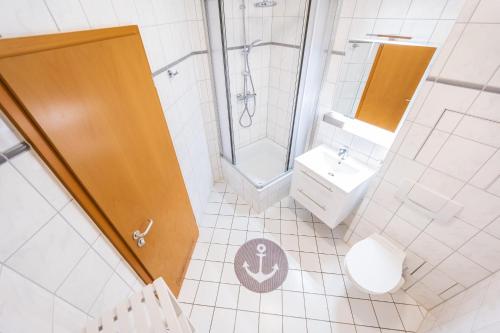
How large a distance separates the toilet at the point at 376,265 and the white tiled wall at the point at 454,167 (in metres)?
0.11

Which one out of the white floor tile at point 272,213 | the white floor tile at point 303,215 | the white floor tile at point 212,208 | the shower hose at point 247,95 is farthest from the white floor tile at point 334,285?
the shower hose at point 247,95

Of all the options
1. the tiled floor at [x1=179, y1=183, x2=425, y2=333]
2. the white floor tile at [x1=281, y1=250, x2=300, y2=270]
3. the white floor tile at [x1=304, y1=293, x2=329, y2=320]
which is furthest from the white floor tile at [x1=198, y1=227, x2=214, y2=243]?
the white floor tile at [x1=304, y1=293, x2=329, y2=320]

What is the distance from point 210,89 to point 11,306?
1862 mm

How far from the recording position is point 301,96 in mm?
1810

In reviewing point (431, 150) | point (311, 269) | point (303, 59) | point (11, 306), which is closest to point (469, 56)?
point (431, 150)

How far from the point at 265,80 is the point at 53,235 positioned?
97.5 inches

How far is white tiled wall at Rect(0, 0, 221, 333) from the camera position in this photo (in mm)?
594

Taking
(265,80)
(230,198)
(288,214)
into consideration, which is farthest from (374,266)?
(265,80)

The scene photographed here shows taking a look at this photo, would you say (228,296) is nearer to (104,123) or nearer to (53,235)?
(53,235)

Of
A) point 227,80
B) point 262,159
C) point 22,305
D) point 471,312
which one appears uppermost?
point 227,80

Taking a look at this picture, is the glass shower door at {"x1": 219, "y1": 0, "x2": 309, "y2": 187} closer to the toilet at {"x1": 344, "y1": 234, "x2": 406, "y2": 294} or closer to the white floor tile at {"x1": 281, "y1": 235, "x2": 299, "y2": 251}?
the white floor tile at {"x1": 281, "y1": 235, "x2": 299, "y2": 251}

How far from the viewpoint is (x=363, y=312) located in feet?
5.17

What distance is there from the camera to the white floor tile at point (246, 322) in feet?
4.88

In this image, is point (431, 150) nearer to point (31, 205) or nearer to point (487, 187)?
point (487, 187)
